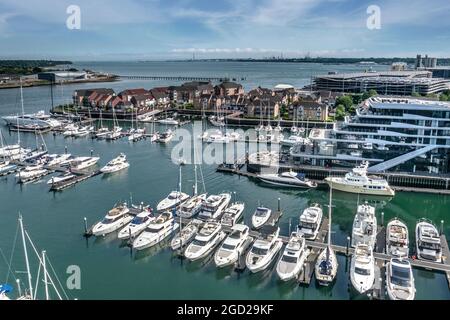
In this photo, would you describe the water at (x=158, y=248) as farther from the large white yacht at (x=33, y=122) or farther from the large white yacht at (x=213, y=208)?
the large white yacht at (x=33, y=122)

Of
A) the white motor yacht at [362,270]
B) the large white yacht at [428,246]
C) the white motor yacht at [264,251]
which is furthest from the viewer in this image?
the large white yacht at [428,246]

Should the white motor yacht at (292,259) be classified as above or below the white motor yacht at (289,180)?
below

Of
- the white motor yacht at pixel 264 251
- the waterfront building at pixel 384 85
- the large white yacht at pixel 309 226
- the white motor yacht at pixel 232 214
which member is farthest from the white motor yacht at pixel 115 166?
the waterfront building at pixel 384 85

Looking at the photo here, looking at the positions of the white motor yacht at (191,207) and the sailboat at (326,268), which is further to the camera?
the white motor yacht at (191,207)

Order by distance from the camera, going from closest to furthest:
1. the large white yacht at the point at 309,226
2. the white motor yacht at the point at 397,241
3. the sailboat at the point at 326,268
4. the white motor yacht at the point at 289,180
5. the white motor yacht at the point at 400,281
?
the white motor yacht at the point at 400,281
the sailboat at the point at 326,268
the white motor yacht at the point at 397,241
the large white yacht at the point at 309,226
the white motor yacht at the point at 289,180

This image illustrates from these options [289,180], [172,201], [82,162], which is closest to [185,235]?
[172,201]
